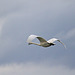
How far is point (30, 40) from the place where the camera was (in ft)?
652
